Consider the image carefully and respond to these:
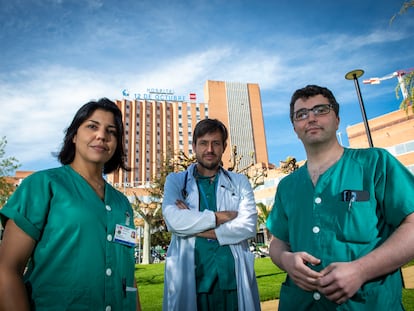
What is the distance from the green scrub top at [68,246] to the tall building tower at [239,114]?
90.1 meters

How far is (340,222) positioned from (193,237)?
63.0 inches

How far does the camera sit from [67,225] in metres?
1.71

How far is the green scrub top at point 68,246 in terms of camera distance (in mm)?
1612

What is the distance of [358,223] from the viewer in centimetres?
169

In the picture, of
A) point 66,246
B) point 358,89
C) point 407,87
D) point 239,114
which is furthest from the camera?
point 239,114

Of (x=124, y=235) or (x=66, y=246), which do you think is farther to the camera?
(x=124, y=235)

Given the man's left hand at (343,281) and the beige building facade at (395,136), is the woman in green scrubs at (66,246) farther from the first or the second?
the beige building facade at (395,136)

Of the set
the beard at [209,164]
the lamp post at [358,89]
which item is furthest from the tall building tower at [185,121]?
the beard at [209,164]

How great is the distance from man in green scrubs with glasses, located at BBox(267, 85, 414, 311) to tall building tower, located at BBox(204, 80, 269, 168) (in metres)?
89.7

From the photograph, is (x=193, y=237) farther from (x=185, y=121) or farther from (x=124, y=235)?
(x=185, y=121)

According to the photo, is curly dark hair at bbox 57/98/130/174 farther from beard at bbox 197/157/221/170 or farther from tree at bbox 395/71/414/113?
tree at bbox 395/71/414/113

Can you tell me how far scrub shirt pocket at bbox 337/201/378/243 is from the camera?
1678 millimetres

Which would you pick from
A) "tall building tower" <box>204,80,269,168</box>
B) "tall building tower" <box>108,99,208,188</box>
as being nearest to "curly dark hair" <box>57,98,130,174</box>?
"tall building tower" <box>108,99,208,188</box>

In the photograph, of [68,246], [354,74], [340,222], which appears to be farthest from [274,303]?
[354,74]
